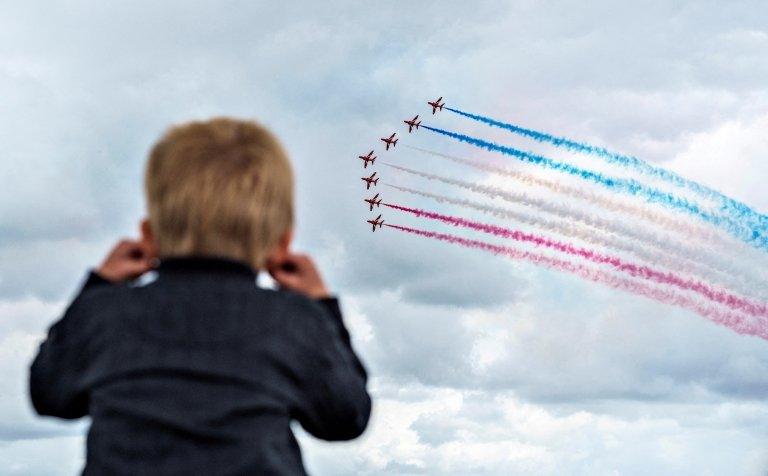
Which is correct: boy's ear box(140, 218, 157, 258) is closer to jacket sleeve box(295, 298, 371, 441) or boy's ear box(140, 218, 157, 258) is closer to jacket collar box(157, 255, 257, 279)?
jacket collar box(157, 255, 257, 279)

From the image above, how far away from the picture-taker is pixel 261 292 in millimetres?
4355

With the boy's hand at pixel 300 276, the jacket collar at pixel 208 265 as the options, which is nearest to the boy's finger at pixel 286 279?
the boy's hand at pixel 300 276

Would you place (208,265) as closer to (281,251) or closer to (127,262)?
(281,251)

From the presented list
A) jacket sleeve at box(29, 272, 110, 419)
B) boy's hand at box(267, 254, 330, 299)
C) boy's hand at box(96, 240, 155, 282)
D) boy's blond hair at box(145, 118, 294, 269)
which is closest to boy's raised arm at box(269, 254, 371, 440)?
boy's hand at box(267, 254, 330, 299)

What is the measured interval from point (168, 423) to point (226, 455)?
0.27m

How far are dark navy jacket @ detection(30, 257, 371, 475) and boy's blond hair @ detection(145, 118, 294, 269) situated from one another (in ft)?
0.32

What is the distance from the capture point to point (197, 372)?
164 inches

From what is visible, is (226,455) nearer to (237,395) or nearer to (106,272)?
(237,395)

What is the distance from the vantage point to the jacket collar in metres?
4.31

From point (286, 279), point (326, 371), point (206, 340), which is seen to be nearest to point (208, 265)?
point (206, 340)

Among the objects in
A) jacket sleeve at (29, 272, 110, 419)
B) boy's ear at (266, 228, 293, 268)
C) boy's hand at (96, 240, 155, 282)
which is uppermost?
boy's ear at (266, 228, 293, 268)

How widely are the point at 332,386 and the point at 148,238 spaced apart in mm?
1034

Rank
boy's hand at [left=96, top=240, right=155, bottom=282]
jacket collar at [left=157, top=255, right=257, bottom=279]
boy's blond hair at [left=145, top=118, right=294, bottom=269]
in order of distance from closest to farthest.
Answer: boy's blond hair at [left=145, top=118, right=294, bottom=269] → jacket collar at [left=157, top=255, right=257, bottom=279] → boy's hand at [left=96, top=240, right=155, bottom=282]

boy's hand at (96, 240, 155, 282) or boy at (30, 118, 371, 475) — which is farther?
boy's hand at (96, 240, 155, 282)
